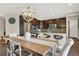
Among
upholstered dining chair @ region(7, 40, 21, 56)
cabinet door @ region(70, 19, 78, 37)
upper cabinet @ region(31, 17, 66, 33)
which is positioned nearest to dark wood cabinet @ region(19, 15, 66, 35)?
upper cabinet @ region(31, 17, 66, 33)

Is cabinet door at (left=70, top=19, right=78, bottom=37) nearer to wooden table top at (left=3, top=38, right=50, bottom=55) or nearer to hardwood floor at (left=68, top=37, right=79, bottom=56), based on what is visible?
hardwood floor at (left=68, top=37, right=79, bottom=56)

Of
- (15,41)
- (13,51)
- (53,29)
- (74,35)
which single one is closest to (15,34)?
(15,41)

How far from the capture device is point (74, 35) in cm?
217

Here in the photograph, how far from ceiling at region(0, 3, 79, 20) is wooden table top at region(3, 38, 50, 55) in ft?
1.36

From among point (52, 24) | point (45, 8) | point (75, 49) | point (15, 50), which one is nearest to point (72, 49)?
point (75, 49)

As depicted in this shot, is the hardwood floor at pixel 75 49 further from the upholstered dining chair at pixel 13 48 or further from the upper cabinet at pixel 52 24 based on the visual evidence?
the upholstered dining chair at pixel 13 48

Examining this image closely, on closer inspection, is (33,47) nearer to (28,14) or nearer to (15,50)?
(15,50)

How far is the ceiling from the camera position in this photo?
7.13 feet

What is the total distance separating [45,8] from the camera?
221 cm

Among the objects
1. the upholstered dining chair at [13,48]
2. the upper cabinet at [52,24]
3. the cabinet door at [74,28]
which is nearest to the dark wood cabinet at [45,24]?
the upper cabinet at [52,24]

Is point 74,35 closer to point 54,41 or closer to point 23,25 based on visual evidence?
point 54,41

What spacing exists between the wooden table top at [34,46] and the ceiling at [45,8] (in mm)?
416

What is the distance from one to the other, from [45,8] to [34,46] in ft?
1.96

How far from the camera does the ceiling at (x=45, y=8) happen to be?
217 cm
